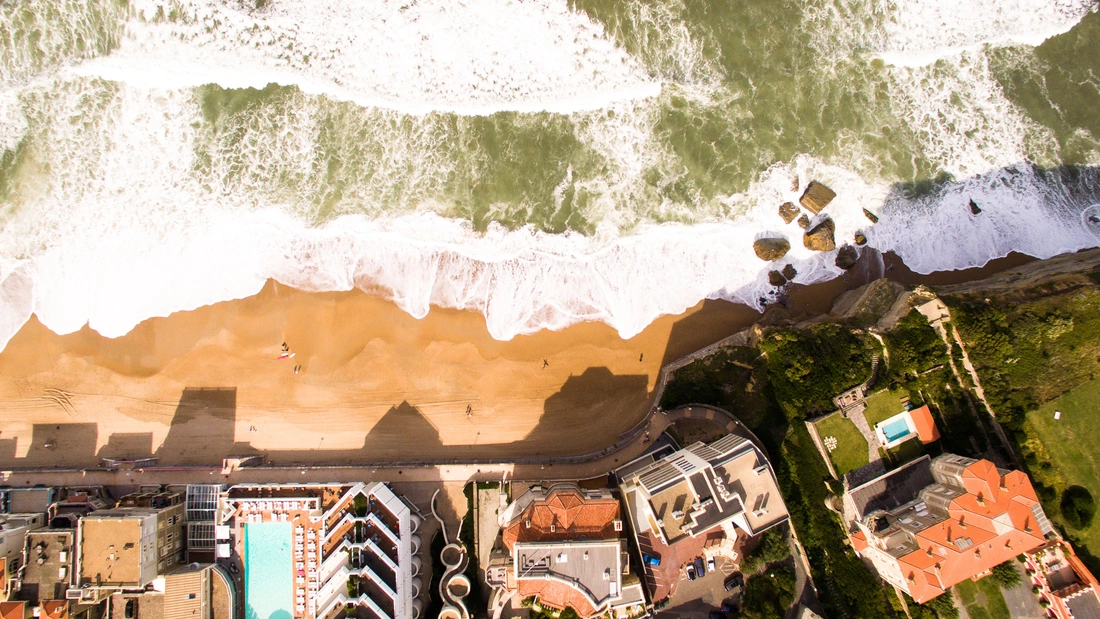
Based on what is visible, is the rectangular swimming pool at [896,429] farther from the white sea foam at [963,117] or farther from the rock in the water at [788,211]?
the white sea foam at [963,117]

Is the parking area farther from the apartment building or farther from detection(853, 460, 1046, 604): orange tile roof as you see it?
the apartment building

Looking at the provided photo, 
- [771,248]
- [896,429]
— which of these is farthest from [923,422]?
[771,248]

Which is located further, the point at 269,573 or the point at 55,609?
the point at 269,573

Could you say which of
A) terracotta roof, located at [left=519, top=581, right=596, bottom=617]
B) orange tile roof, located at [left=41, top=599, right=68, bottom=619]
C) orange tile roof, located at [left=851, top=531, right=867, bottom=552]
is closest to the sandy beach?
terracotta roof, located at [left=519, top=581, right=596, bottom=617]

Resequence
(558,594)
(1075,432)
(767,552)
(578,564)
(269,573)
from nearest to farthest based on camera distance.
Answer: (578,564) < (558,594) < (1075,432) < (767,552) < (269,573)

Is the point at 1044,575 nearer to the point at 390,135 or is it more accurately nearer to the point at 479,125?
the point at 479,125

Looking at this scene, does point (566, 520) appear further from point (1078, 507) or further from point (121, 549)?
point (1078, 507)
